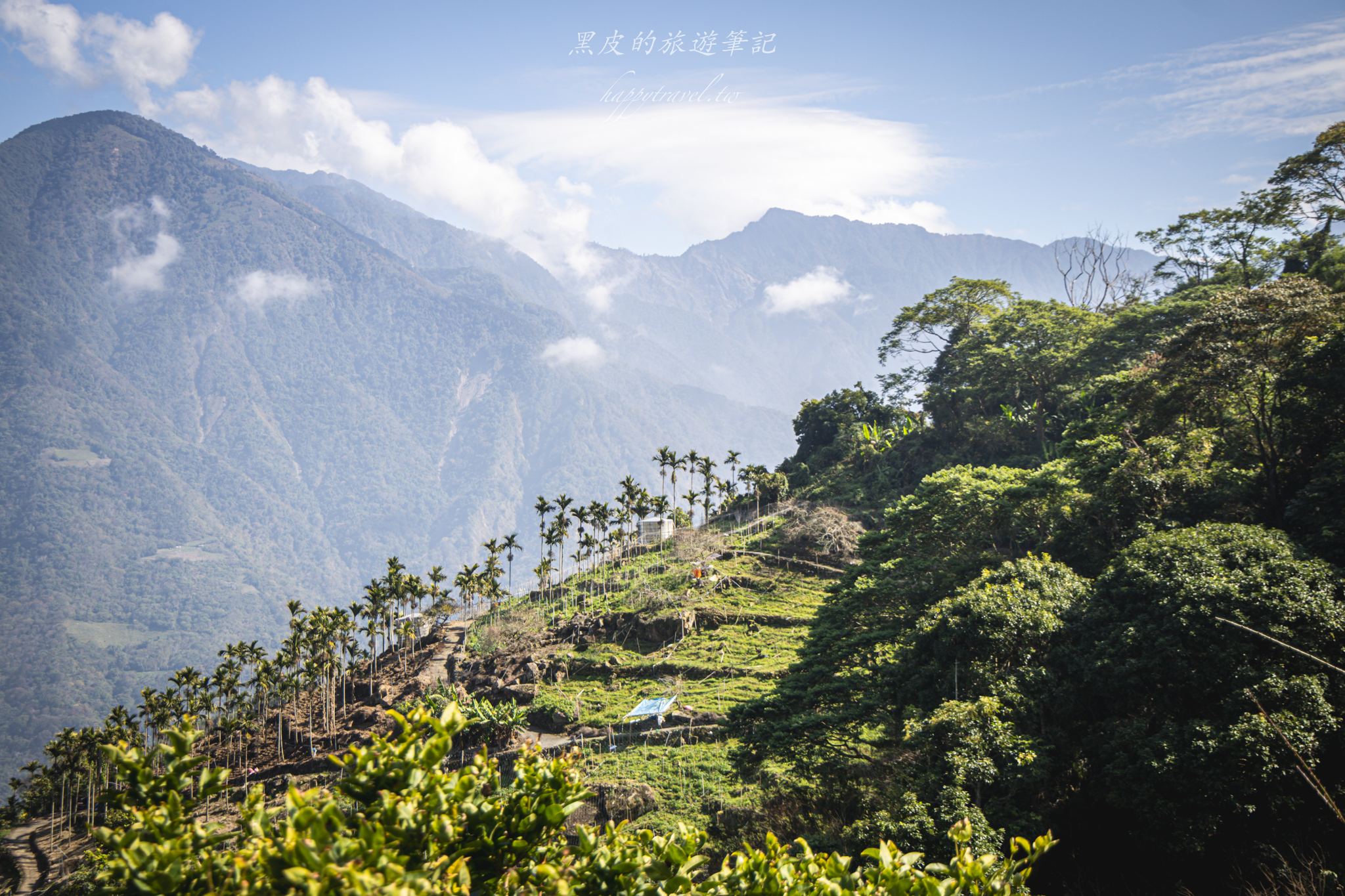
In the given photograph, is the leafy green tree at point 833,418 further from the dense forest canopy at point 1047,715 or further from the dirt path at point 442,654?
the dirt path at point 442,654

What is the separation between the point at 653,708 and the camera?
37.7m

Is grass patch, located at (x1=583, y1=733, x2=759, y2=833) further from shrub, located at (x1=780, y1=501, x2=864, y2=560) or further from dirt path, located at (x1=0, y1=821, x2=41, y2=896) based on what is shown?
dirt path, located at (x1=0, y1=821, x2=41, y2=896)

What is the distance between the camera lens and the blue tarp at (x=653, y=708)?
37125 mm

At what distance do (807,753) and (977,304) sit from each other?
49180mm

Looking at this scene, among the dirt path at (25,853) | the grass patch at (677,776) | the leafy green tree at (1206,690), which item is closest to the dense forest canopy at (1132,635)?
the leafy green tree at (1206,690)

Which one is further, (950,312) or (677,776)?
(950,312)

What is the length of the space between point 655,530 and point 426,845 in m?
72.2

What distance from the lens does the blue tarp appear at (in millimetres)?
37125

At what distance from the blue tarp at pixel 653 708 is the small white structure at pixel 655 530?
3693 centimetres

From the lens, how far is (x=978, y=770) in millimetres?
17359

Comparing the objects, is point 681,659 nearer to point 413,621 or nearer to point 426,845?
point 413,621

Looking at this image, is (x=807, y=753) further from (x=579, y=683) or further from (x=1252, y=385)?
(x=579, y=683)

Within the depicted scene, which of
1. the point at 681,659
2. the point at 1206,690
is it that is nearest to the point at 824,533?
the point at 681,659

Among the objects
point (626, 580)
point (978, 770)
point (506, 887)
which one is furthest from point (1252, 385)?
point (626, 580)
